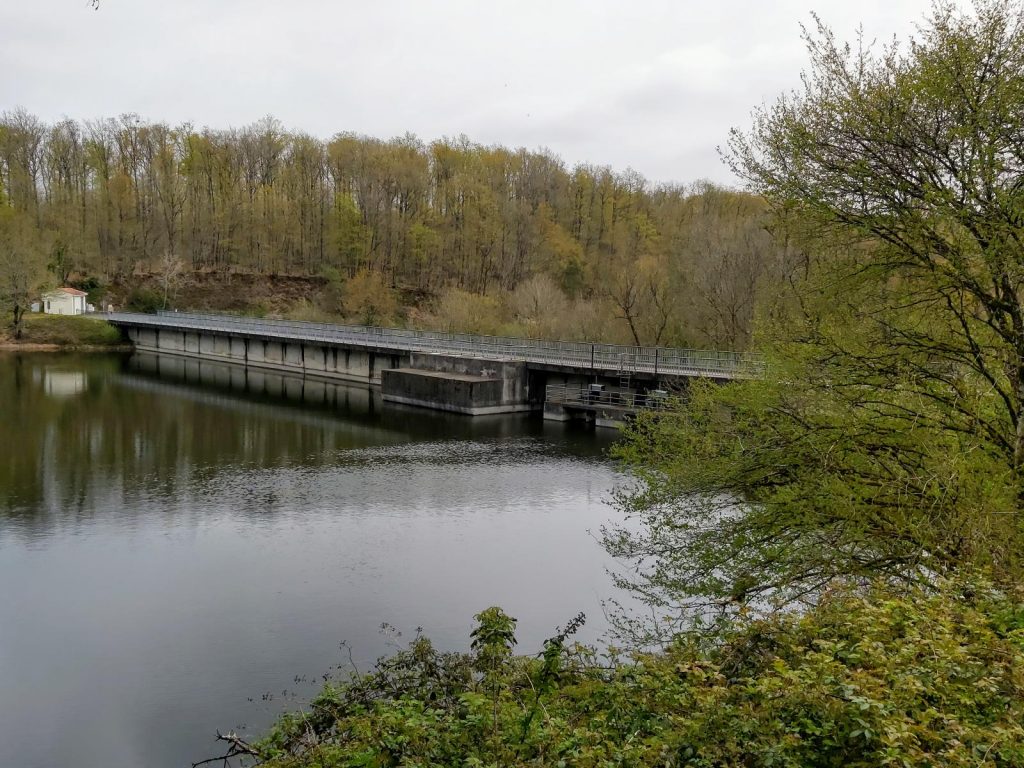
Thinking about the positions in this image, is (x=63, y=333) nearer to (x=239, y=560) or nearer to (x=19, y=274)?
(x=19, y=274)

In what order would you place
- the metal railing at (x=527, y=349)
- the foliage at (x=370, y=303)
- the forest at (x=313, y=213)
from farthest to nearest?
the forest at (x=313, y=213), the foliage at (x=370, y=303), the metal railing at (x=527, y=349)

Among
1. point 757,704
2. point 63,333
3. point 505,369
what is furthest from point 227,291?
point 757,704

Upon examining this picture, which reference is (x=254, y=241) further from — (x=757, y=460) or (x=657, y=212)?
(x=757, y=460)

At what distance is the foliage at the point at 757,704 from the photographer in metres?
5.25

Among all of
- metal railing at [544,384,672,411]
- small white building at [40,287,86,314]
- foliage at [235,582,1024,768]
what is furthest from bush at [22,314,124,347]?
foliage at [235,582,1024,768]

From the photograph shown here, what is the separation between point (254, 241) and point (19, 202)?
23125mm

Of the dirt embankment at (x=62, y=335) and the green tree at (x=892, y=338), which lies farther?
the dirt embankment at (x=62, y=335)

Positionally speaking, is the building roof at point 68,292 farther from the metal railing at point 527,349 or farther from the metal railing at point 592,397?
the metal railing at point 592,397

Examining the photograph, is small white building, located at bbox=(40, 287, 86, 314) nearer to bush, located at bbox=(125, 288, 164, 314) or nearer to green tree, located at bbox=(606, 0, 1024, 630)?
bush, located at bbox=(125, 288, 164, 314)

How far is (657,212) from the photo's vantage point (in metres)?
82.2

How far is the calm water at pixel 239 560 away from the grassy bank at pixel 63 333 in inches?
1392

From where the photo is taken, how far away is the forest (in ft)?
264

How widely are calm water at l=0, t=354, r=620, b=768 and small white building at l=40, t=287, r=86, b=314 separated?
134ft

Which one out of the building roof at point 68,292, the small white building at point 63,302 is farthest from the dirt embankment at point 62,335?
the building roof at point 68,292
